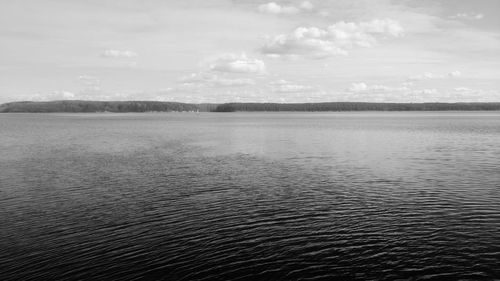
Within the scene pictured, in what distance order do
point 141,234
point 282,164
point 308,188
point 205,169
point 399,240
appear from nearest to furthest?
point 399,240
point 141,234
point 308,188
point 205,169
point 282,164

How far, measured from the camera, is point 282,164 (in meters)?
42.2

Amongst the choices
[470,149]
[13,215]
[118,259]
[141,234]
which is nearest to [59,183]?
[13,215]

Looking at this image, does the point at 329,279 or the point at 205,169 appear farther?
the point at 205,169

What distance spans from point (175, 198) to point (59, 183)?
11.0 m

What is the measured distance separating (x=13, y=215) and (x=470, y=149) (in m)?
52.7

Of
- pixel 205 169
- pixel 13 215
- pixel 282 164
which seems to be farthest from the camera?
pixel 282 164

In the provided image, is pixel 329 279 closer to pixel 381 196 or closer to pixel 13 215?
pixel 381 196

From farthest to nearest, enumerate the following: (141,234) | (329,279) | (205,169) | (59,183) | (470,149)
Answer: (470,149) → (205,169) → (59,183) → (141,234) → (329,279)

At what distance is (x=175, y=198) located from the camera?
27016 millimetres

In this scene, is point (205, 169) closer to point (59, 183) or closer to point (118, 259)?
point (59, 183)

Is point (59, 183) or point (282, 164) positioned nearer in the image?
point (59, 183)

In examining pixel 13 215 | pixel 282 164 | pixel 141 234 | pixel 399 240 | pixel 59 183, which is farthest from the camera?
pixel 282 164

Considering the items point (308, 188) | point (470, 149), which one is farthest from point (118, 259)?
point (470, 149)

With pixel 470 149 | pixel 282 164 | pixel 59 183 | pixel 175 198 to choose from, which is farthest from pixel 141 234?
pixel 470 149
